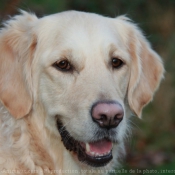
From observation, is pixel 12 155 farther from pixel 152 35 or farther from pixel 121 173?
pixel 152 35

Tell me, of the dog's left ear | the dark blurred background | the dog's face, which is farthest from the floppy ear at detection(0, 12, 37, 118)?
the dark blurred background

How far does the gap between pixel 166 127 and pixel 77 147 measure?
484cm

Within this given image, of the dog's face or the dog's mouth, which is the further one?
the dog's mouth

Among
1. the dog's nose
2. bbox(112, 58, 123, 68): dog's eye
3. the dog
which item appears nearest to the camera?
the dog's nose

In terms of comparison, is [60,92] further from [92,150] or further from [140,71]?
[140,71]

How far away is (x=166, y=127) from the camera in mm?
9625

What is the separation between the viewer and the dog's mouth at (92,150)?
16.0 ft

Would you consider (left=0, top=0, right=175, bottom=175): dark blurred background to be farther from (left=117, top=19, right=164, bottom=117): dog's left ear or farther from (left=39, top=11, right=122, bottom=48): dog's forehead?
(left=39, top=11, right=122, bottom=48): dog's forehead

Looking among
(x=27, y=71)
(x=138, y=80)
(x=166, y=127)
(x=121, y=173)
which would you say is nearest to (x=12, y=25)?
(x=27, y=71)

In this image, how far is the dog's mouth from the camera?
192 inches

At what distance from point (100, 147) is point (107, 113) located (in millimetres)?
496

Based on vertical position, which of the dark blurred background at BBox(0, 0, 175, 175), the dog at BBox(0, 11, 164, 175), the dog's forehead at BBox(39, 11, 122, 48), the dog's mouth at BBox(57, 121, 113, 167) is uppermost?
the dog's forehead at BBox(39, 11, 122, 48)

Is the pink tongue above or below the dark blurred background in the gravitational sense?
above

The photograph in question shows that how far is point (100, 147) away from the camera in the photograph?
492 cm
